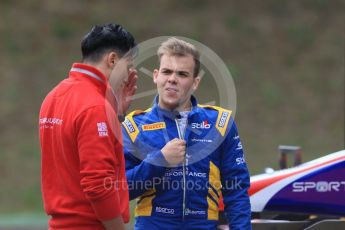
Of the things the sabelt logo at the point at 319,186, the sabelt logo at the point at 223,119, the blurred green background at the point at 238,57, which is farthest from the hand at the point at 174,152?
the blurred green background at the point at 238,57

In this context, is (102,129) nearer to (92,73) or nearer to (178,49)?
(92,73)

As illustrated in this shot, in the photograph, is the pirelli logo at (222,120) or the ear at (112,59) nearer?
the ear at (112,59)

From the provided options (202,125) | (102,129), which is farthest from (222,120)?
(102,129)

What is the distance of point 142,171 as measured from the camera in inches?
179

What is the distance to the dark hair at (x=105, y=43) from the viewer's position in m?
4.10

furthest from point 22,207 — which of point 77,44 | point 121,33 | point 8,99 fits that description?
point 121,33

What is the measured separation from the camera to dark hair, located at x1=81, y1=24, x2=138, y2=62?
4098 millimetres

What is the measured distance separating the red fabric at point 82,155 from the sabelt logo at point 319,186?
159cm

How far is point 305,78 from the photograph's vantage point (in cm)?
1784

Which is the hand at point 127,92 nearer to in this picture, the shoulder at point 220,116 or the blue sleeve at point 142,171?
the blue sleeve at point 142,171

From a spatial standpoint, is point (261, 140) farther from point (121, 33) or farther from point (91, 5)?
point (121, 33)

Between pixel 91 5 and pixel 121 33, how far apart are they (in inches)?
611

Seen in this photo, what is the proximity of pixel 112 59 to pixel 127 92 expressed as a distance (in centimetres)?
30

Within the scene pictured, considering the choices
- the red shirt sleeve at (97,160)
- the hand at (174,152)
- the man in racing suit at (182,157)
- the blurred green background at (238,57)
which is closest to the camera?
the red shirt sleeve at (97,160)
